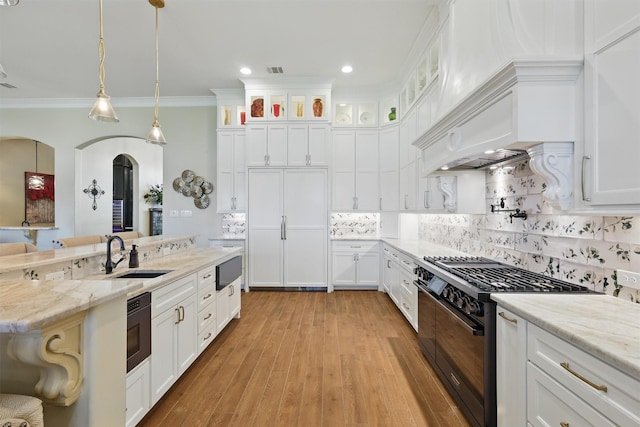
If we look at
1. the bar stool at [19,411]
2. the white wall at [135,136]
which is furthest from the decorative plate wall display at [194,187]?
the bar stool at [19,411]

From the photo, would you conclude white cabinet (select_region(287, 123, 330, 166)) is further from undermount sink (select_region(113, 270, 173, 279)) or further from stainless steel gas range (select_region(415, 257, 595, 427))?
undermount sink (select_region(113, 270, 173, 279))

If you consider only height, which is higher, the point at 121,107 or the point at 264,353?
the point at 121,107

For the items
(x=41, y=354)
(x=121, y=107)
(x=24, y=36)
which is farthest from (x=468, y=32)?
(x=121, y=107)

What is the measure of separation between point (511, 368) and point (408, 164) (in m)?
3.17

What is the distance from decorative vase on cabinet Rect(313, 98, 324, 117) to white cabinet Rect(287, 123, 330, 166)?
0.63ft

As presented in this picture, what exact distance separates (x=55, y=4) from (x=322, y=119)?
10.9ft

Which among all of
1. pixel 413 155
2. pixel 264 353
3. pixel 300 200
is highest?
pixel 413 155

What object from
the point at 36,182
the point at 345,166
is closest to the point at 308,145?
the point at 345,166

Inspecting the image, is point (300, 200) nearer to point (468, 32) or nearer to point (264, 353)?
point (264, 353)

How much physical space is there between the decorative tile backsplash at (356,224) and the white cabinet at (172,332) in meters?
3.26

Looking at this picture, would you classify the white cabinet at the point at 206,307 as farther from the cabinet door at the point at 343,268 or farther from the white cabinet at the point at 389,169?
the white cabinet at the point at 389,169

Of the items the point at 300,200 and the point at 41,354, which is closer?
the point at 41,354

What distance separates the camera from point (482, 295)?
1639 millimetres

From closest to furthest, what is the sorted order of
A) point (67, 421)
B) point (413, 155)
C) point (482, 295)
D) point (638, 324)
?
point (67, 421)
point (638, 324)
point (482, 295)
point (413, 155)
